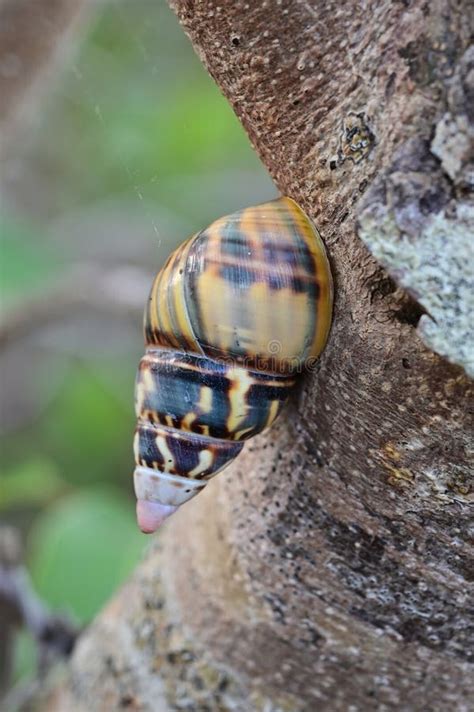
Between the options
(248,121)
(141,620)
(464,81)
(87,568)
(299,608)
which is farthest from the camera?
(87,568)

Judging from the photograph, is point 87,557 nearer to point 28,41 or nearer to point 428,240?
point 28,41

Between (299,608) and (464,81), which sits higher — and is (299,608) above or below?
below

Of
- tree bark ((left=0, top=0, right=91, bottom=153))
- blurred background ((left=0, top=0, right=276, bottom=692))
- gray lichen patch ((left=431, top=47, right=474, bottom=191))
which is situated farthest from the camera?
blurred background ((left=0, top=0, right=276, bottom=692))

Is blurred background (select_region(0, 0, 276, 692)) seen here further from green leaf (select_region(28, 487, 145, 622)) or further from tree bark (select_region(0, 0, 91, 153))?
tree bark (select_region(0, 0, 91, 153))

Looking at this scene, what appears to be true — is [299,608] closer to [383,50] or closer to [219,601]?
[219,601]

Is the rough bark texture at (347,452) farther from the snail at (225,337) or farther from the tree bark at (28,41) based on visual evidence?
the tree bark at (28,41)

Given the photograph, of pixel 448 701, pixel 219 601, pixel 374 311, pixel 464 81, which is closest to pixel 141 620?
pixel 219 601

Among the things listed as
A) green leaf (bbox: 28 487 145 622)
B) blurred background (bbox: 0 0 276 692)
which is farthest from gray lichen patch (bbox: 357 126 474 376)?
blurred background (bbox: 0 0 276 692)
